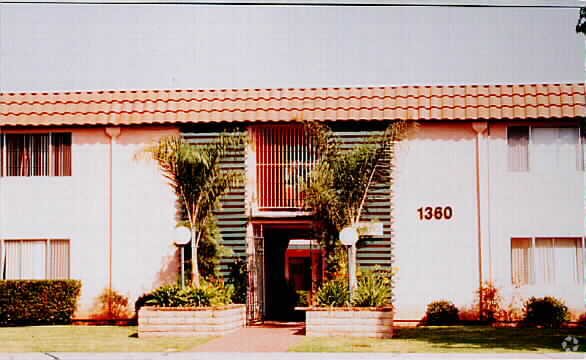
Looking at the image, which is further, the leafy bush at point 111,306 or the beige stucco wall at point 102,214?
the beige stucco wall at point 102,214

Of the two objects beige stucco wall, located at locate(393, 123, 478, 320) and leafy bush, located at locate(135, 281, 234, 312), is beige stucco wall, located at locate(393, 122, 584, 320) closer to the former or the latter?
beige stucco wall, located at locate(393, 123, 478, 320)

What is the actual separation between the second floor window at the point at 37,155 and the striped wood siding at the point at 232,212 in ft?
9.03

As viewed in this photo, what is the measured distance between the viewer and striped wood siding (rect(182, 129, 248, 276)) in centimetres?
2250

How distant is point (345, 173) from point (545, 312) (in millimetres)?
5317

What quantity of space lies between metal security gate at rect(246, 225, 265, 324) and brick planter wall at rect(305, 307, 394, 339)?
3.43 meters

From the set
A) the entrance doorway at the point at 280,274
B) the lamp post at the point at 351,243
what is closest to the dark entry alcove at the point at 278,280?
the entrance doorway at the point at 280,274

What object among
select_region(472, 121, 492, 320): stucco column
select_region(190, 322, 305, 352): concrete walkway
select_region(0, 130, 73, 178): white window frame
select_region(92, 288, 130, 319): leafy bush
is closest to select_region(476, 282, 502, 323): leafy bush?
select_region(472, 121, 492, 320): stucco column

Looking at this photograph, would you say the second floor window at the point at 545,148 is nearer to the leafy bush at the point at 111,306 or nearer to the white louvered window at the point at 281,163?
the white louvered window at the point at 281,163

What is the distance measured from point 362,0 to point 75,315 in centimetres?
1036

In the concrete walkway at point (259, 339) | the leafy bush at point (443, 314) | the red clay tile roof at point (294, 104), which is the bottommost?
the concrete walkway at point (259, 339)

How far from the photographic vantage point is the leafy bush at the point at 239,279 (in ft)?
72.5

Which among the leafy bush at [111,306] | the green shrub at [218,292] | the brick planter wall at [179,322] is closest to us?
the brick planter wall at [179,322]

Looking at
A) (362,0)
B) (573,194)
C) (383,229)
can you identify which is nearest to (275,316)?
(383,229)

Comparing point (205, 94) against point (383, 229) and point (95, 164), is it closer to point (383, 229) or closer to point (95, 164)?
point (95, 164)
